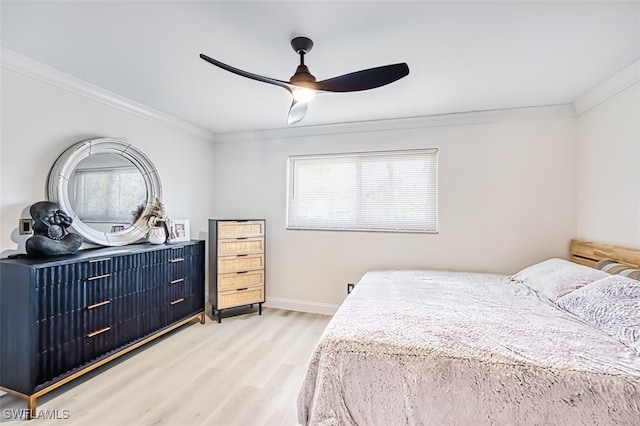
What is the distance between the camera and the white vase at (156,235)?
2.95 metres

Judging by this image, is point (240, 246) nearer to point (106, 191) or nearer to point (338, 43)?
point (106, 191)

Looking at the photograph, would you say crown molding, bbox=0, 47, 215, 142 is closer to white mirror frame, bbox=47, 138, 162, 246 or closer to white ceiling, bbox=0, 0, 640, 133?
white ceiling, bbox=0, 0, 640, 133

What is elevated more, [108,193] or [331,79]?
[331,79]

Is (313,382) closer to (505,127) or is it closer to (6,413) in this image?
(6,413)

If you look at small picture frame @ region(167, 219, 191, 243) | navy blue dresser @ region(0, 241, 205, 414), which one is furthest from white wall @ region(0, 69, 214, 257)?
small picture frame @ region(167, 219, 191, 243)

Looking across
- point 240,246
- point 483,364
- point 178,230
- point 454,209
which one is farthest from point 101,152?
point 454,209

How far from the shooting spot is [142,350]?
2637 millimetres

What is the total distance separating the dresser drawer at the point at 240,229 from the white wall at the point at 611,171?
133 inches

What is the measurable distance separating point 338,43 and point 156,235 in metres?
2.44

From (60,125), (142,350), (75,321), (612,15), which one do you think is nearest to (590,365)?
(612,15)

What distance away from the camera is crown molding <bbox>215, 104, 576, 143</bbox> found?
117 inches

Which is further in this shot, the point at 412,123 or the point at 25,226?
the point at 412,123

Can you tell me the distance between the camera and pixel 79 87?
243 cm

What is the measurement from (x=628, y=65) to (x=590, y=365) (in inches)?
87.6
